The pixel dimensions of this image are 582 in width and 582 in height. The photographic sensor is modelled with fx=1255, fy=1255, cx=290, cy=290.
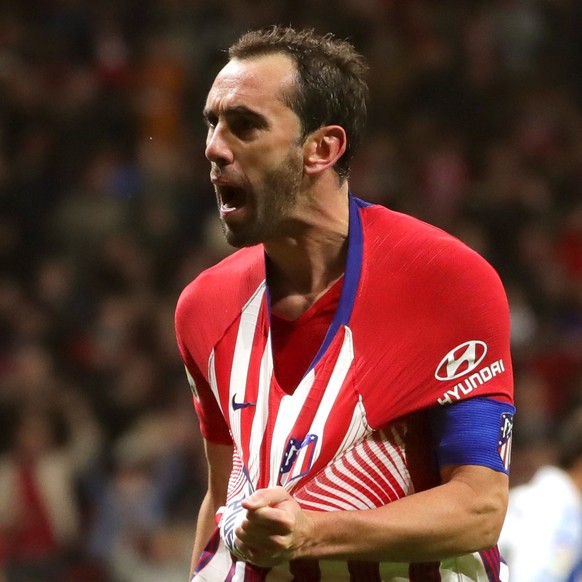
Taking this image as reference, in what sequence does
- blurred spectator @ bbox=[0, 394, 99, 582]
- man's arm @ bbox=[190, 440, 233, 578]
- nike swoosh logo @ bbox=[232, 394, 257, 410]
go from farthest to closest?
blurred spectator @ bbox=[0, 394, 99, 582] → man's arm @ bbox=[190, 440, 233, 578] → nike swoosh logo @ bbox=[232, 394, 257, 410]

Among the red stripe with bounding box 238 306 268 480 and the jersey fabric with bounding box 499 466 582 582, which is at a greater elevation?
the red stripe with bounding box 238 306 268 480

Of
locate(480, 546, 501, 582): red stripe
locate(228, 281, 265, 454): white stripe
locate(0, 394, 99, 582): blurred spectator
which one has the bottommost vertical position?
locate(0, 394, 99, 582): blurred spectator

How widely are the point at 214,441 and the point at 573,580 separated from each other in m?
1.61

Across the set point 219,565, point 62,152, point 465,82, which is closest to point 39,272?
point 62,152

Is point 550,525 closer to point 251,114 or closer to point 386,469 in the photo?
point 386,469

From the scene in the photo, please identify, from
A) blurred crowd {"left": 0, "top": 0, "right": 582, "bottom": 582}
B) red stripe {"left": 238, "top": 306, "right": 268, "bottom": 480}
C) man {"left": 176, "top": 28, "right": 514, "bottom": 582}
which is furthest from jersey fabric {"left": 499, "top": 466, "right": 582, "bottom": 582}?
blurred crowd {"left": 0, "top": 0, "right": 582, "bottom": 582}

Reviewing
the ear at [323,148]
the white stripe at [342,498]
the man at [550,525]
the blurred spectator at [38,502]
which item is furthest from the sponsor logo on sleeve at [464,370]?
the blurred spectator at [38,502]

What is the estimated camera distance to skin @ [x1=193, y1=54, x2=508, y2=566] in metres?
2.21

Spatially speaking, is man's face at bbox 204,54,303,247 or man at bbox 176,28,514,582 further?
man's face at bbox 204,54,303,247

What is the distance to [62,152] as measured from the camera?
8.53 meters

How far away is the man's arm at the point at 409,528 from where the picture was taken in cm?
219

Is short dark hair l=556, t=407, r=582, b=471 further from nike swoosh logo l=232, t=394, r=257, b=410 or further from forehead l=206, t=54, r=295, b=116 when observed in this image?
forehead l=206, t=54, r=295, b=116

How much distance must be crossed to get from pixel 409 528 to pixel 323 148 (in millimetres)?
806

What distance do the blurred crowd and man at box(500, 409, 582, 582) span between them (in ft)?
8.10
